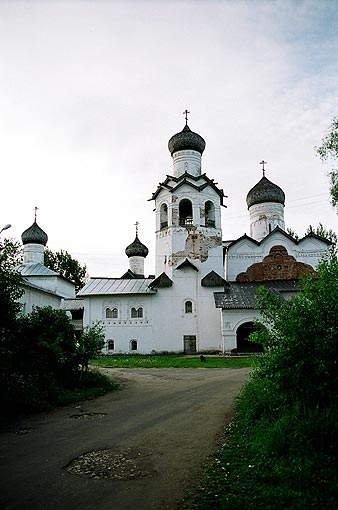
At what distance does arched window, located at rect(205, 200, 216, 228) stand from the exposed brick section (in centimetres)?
442

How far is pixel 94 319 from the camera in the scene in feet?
106

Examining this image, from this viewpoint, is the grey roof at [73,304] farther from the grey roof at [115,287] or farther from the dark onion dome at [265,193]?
the dark onion dome at [265,193]

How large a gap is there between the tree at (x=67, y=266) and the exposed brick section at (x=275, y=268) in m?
30.1

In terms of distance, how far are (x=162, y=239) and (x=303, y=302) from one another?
25304 mm

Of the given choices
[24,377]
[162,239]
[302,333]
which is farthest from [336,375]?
[162,239]

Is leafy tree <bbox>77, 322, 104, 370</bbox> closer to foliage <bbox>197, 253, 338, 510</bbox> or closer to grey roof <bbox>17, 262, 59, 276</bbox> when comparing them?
foliage <bbox>197, 253, 338, 510</bbox>

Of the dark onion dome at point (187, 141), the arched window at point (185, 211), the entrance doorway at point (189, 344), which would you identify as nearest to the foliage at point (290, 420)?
the entrance doorway at point (189, 344)

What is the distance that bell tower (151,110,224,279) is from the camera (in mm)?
31672

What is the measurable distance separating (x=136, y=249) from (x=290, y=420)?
123 feet

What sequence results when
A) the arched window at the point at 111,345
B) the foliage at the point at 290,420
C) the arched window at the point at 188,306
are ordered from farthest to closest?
the arched window at the point at 111,345, the arched window at the point at 188,306, the foliage at the point at 290,420

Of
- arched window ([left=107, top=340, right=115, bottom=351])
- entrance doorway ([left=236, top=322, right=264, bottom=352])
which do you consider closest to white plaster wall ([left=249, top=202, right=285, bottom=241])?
entrance doorway ([left=236, top=322, right=264, bottom=352])

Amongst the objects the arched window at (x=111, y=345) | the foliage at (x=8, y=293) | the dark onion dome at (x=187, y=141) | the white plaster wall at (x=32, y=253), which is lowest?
the arched window at (x=111, y=345)

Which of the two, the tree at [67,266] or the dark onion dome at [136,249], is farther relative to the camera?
the tree at [67,266]

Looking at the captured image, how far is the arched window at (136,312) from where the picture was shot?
1244 inches
